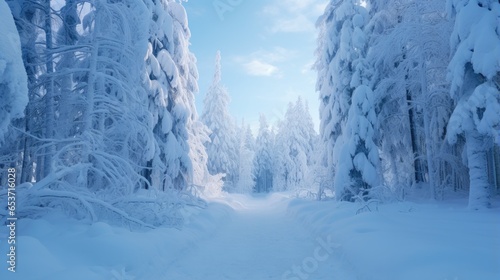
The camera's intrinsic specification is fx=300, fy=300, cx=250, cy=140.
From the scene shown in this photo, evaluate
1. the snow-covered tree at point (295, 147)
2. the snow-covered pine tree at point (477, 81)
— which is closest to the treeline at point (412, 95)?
the snow-covered pine tree at point (477, 81)

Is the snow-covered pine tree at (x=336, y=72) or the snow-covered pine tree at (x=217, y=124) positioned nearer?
the snow-covered pine tree at (x=336, y=72)

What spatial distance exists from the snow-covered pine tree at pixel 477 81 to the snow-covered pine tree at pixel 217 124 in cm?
3239

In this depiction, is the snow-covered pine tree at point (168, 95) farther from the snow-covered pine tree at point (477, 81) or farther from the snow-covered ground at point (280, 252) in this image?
the snow-covered pine tree at point (477, 81)

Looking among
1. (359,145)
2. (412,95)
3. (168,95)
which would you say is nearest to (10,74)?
(168,95)

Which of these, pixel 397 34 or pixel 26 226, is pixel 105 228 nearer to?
pixel 26 226

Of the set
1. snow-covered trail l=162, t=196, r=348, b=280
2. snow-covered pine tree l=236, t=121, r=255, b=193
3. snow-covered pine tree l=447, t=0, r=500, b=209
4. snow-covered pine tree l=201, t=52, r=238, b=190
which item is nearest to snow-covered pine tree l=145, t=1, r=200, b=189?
snow-covered trail l=162, t=196, r=348, b=280

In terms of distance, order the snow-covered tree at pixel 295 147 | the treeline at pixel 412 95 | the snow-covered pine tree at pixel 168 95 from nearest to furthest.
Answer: the treeline at pixel 412 95
the snow-covered pine tree at pixel 168 95
the snow-covered tree at pixel 295 147

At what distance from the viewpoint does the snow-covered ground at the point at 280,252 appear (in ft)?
13.6

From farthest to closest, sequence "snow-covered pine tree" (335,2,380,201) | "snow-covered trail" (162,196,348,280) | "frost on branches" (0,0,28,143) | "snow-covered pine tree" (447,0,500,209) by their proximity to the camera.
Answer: "snow-covered pine tree" (335,2,380,201) → "snow-covered pine tree" (447,0,500,209) → "snow-covered trail" (162,196,348,280) → "frost on branches" (0,0,28,143)

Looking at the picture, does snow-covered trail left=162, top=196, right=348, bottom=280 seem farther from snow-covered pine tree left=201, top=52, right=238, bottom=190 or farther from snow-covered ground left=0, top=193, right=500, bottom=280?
snow-covered pine tree left=201, top=52, right=238, bottom=190

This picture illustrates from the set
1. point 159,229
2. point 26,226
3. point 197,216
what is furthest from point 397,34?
point 26,226

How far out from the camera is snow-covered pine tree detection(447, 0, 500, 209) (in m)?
8.85

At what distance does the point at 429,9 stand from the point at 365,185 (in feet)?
27.2

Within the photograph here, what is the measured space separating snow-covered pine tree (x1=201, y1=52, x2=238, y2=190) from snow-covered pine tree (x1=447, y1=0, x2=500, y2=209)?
32387 mm
